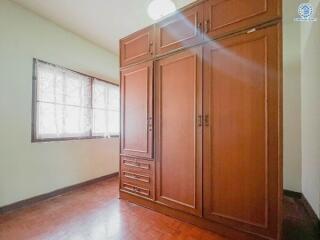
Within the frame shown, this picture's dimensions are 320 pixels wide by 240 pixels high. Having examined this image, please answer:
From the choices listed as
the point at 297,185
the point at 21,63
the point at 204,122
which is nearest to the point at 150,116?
the point at 204,122

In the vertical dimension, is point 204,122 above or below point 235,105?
below

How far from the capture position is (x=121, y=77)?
265 cm

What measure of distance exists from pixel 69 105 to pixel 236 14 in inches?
101

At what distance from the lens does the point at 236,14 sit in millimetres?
1669

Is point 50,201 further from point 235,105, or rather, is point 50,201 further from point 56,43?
point 235,105

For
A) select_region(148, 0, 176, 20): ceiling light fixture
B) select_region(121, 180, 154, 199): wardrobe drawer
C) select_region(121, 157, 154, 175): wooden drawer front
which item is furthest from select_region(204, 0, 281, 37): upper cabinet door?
select_region(121, 180, 154, 199): wardrobe drawer

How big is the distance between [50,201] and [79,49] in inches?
94.7

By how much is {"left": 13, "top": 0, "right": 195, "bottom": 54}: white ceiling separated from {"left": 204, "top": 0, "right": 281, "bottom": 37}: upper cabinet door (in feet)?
1.97

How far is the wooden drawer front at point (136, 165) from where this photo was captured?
2.29 m

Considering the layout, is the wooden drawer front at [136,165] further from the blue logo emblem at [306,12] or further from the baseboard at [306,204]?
the blue logo emblem at [306,12]

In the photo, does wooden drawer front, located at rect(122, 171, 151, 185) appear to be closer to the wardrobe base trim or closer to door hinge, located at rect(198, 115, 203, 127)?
the wardrobe base trim

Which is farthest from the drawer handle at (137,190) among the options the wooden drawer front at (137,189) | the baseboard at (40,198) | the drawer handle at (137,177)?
the baseboard at (40,198)

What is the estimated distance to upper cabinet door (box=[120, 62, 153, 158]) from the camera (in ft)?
7.45

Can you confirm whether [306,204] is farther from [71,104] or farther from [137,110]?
[71,104]
